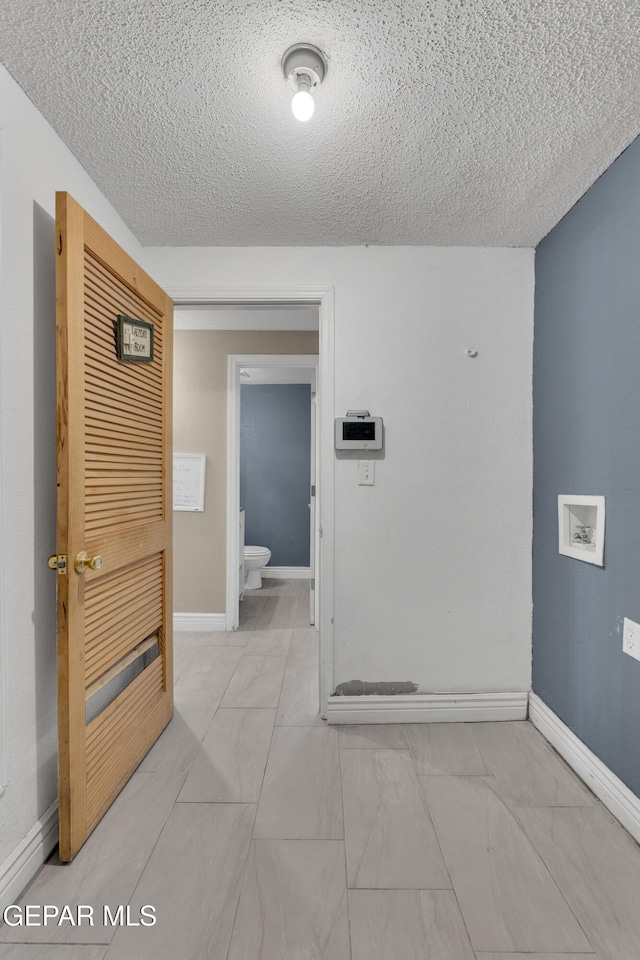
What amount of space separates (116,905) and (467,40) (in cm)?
248

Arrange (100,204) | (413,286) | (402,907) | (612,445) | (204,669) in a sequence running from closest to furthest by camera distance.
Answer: (402,907) < (612,445) < (100,204) < (413,286) < (204,669)

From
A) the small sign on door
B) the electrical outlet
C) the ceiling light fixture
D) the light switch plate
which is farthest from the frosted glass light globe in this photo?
the electrical outlet

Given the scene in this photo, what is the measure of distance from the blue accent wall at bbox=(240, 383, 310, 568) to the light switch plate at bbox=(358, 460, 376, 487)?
3.51m

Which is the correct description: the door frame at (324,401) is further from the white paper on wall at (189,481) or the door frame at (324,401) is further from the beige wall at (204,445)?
the white paper on wall at (189,481)

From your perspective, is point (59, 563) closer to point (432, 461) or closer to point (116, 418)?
point (116, 418)

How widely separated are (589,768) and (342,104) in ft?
8.02

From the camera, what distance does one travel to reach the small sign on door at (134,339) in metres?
1.85

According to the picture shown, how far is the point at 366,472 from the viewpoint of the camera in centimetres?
238

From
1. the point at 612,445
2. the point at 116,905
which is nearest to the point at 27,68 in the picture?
the point at 612,445

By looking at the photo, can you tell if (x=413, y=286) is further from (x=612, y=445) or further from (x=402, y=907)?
(x=402, y=907)

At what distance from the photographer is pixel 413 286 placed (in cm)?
238


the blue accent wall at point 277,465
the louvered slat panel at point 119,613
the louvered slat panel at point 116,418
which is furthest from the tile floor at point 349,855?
the blue accent wall at point 277,465

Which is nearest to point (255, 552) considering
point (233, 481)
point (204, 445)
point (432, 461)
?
point (233, 481)

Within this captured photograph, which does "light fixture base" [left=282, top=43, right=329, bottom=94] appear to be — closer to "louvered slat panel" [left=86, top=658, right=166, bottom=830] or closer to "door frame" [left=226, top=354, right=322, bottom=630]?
"louvered slat panel" [left=86, top=658, right=166, bottom=830]
